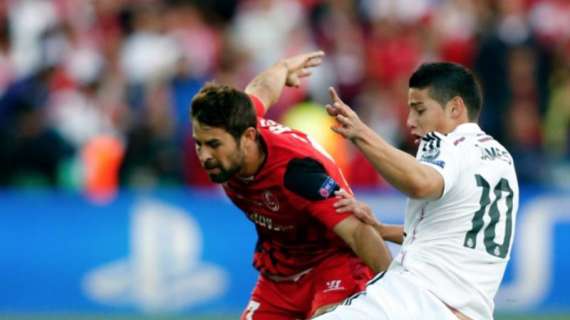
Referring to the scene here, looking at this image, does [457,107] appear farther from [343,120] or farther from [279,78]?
[279,78]

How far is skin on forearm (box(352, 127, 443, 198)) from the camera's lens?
6707mm

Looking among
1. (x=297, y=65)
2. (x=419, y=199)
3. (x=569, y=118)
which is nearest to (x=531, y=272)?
(x=569, y=118)

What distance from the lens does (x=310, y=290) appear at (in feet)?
27.8

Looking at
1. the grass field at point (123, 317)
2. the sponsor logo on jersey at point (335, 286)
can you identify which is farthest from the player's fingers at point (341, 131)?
the grass field at point (123, 317)

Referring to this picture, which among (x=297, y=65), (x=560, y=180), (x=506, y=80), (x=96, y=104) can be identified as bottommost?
(x=297, y=65)

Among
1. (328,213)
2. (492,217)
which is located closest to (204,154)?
(328,213)

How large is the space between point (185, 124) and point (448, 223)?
8.47 meters

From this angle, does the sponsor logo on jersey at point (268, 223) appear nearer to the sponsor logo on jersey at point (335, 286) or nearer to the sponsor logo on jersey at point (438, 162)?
the sponsor logo on jersey at point (335, 286)

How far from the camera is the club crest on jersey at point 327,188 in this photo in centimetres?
785

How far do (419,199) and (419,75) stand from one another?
85 centimetres

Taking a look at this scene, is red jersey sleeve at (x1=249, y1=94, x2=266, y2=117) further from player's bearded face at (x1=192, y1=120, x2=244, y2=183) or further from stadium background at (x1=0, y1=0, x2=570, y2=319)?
stadium background at (x1=0, y1=0, x2=570, y2=319)

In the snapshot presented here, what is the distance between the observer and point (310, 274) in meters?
8.45

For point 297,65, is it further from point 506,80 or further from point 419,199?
point 506,80

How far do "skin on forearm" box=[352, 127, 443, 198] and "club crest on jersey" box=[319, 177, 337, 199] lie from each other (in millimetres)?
1053
